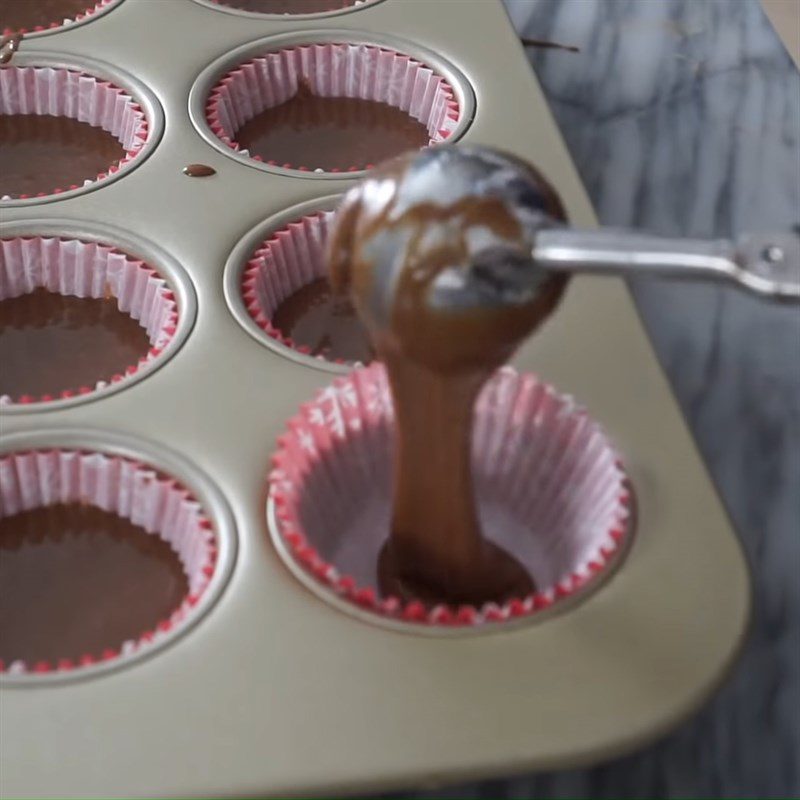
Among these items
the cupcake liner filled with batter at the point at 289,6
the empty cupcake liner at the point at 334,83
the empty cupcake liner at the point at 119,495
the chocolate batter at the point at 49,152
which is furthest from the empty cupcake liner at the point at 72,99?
the empty cupcake liner at the point at 119,495

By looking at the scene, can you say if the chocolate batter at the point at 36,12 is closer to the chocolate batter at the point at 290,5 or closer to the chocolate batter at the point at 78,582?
the chocolate batter at the point at 290,5

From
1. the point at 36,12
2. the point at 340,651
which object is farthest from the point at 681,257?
the point at 36,12

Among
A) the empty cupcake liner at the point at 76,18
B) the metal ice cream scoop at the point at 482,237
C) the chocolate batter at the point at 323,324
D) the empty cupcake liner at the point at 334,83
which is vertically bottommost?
the chocolate batter at the point at 323,324

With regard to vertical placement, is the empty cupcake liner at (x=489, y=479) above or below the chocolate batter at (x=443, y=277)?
below

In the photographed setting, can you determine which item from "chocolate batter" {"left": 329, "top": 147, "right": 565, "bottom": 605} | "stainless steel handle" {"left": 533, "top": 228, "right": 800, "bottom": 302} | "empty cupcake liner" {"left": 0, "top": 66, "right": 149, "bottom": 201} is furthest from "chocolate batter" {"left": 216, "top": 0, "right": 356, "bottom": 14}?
"stainless steel handle" {"left": 533, "top": 228, "right": 800, "bottom": 302}

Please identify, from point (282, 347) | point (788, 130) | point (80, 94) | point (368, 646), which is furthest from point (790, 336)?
point (80, 94)

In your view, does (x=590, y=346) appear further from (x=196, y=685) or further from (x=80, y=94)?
(x=80, y=94)
